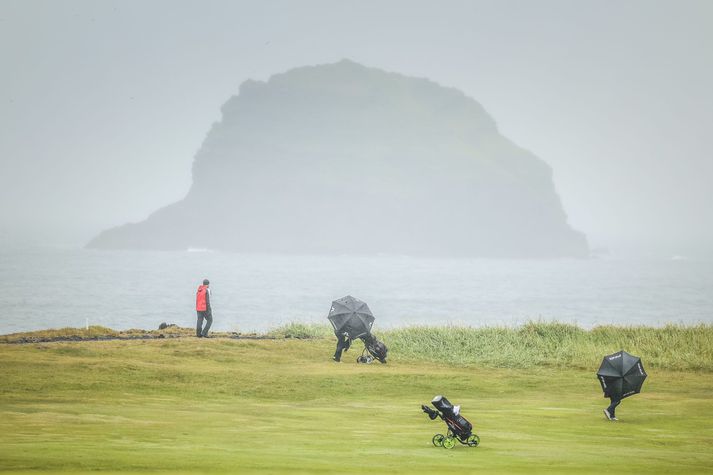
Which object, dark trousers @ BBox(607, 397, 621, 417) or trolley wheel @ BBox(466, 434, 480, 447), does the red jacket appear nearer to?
dark trousers @ BBox(607, 397, 621, 417)

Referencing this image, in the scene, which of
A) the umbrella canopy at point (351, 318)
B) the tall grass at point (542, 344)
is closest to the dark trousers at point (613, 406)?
the umbrella canopy at point (351, 318)

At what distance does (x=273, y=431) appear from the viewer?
2072 cm

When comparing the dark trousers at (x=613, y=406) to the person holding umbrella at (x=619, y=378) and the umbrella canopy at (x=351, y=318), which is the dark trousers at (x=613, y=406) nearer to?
the person holding umbrella at (x=619, y=378)

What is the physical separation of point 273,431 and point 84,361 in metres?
12.2

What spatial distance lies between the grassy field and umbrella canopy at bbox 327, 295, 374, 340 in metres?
1.35

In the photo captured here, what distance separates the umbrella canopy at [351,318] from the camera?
112 feet

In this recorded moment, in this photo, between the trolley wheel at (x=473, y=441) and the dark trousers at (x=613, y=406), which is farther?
the dark trousers at (x=613, y=406)

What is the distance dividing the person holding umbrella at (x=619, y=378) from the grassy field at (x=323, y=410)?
65 centimetres

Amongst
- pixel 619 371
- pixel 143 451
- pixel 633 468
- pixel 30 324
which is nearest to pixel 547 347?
pixel 619 371

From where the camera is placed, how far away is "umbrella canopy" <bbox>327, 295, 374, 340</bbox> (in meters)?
34.0

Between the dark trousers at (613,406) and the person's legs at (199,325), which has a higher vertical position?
the person's legs at (199,325)

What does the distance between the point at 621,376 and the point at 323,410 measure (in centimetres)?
815

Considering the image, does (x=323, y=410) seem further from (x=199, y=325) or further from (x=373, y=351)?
(x=199, y=325)

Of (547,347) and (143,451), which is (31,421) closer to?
(143,451)
